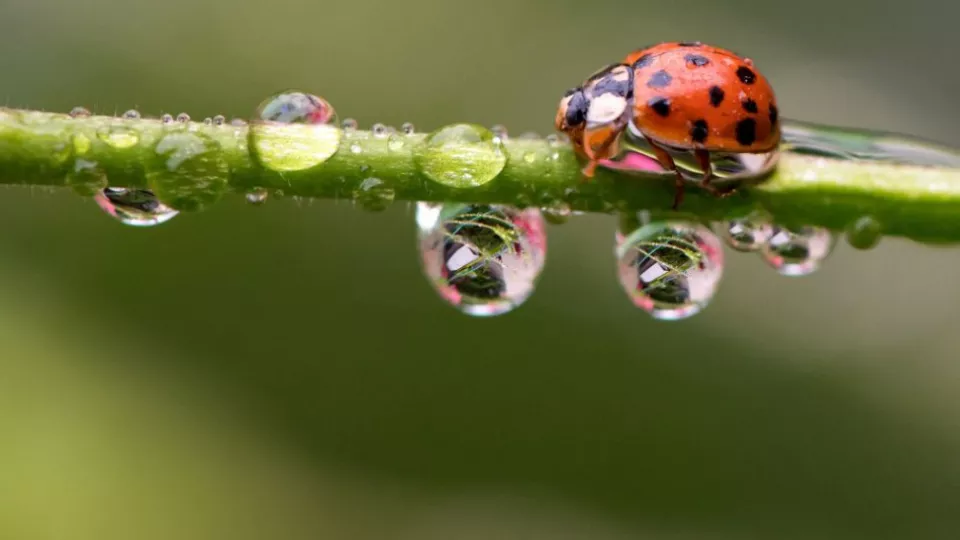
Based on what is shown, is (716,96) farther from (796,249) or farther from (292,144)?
(292,144)

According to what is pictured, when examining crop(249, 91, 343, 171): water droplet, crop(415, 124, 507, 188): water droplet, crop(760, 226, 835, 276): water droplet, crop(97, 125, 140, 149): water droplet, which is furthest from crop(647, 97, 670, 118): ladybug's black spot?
crop(97, 125, 140, 149): water droplet

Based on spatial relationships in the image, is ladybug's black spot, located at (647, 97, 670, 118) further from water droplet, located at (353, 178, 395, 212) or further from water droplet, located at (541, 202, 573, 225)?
water droplet, located at (353, 178, 395, 212)

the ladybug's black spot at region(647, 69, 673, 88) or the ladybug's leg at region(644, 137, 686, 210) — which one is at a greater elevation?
the ladybug's black spot at region(647, 69, 673, 88)

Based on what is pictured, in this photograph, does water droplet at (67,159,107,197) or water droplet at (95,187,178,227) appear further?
water droplet at (95,187,178,227)

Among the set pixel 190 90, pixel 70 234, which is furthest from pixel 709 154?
pixel 190 90

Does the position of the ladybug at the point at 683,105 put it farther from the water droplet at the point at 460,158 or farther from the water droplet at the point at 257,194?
the water droplet at the point at 257,194

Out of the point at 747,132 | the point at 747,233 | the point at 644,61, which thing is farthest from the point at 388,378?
the point at 747,233

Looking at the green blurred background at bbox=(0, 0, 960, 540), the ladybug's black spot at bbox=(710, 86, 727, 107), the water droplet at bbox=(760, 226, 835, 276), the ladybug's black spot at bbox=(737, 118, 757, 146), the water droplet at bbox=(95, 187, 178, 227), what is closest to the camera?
the water droplet at bbox=(95, 187, 178, 227)

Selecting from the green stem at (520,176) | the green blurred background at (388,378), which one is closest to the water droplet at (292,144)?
the green stem at (520,176)
